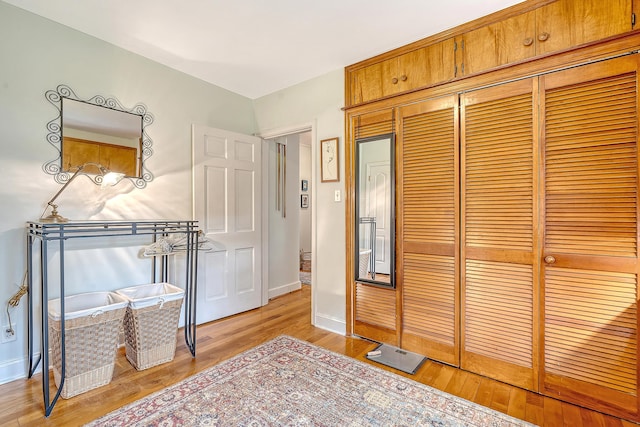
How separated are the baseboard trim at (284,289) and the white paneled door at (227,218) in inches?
15.1

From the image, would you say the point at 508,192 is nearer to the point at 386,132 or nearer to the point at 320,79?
the point at 386,132

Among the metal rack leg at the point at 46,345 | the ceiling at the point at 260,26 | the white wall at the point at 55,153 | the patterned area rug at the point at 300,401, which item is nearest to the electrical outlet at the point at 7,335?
the white wall at the point at 55,153

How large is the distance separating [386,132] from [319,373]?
Answer: 1940mm

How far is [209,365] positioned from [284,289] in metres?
1.96

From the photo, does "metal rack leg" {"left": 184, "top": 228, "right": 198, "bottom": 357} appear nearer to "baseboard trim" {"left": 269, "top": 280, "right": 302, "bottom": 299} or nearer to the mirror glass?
"baseboard trim" {"left": 269, "top": 280, "right": 302, "bottom": 299}

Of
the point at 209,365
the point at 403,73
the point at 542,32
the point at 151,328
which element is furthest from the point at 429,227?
the point at 151,328

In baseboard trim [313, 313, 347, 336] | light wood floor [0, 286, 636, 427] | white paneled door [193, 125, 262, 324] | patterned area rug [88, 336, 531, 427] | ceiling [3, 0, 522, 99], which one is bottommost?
light wood floor [0, 286, 636, 427]

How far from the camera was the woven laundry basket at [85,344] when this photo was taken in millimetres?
1863

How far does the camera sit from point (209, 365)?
226 cm

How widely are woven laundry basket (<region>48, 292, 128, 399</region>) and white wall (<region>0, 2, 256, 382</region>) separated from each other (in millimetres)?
376

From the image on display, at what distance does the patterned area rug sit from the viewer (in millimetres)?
1653

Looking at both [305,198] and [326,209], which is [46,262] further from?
[305,198]

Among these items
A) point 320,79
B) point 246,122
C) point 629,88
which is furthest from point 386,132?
point 246,122

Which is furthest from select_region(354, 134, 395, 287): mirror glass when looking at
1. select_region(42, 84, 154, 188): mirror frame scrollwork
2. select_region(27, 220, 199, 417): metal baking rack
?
select_region(42, 84, 154, 188): mirror frame scrollwork
